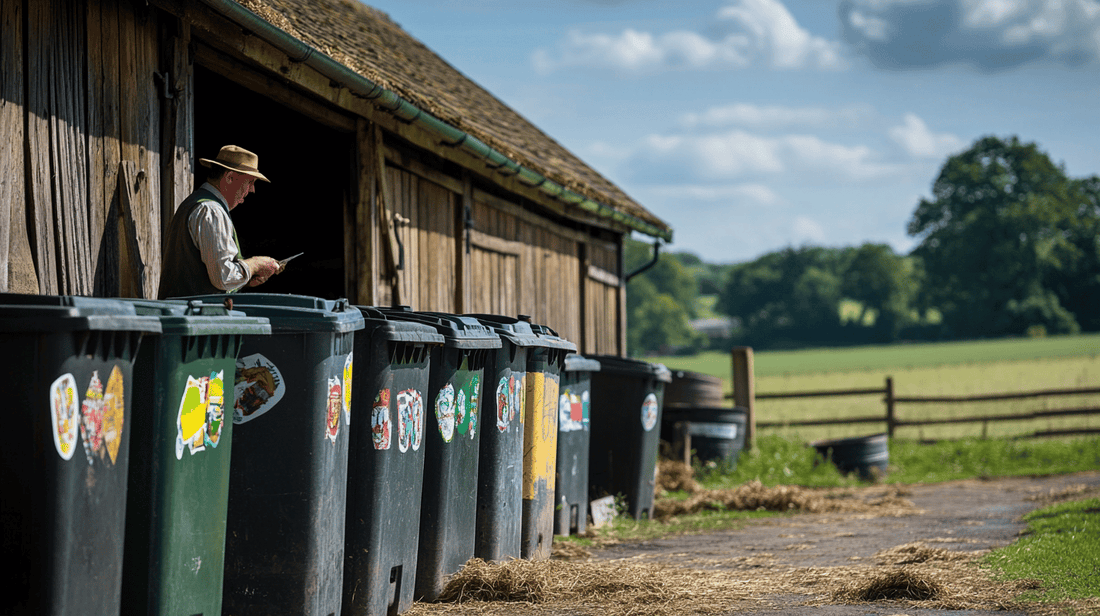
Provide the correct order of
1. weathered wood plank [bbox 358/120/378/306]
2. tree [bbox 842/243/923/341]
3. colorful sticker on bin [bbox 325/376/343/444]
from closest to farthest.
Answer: colorful sticker on bin [bbox 325/376/343/444], weathered wood plank [bbox 358/120/378/306], tree [bbox 842/243/923/341]

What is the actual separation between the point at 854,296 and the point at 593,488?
8728 centimetres

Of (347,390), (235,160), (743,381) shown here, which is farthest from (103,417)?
(743,381)

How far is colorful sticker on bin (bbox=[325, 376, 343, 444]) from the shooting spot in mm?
4016

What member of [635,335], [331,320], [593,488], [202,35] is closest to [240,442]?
[331,320]

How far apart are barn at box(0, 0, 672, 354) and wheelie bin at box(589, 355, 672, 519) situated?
1748 mm

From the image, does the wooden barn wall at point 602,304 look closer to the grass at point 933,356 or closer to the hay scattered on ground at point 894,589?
the hay scattered on ground at point 894,589

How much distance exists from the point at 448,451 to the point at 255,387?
143 cm

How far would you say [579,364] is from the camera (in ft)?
25.9

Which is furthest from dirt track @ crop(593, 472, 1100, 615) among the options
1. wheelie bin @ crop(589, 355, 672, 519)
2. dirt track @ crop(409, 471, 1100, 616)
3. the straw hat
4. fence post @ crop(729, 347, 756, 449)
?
fence post @ crop(729, 347, 756, 449)

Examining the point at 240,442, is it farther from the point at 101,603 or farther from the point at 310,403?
the point at 101,603

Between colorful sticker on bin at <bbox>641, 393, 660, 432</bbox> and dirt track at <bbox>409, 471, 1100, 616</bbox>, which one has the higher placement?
colorful sticker on bin at <bbox>641, 393, 660, 432</bbox>

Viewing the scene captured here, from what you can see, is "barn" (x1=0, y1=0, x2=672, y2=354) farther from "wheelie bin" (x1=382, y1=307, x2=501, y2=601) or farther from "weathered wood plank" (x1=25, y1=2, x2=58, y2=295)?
"wheelie bin" (x1=382, y1=307, x2=501, y2=601)

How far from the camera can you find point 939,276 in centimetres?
6912

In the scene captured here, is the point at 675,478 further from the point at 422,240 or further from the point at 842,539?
the point at 422,240
